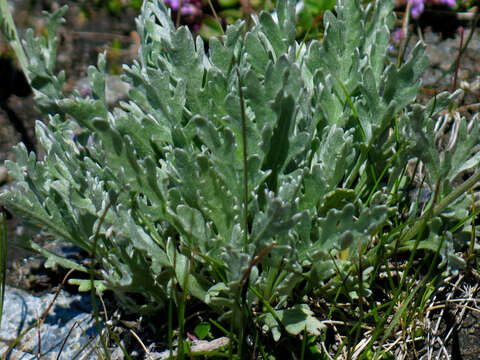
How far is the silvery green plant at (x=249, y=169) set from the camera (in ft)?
6.07

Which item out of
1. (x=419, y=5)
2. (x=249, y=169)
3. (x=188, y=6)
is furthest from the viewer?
(x=188, y=6)

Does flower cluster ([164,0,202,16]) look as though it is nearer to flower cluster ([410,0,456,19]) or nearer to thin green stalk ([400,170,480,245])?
flower cluster ([410,0,456,19])

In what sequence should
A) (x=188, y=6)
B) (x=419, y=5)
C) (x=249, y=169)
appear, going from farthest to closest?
1. (x=188, y=6)
2. (x=419, y=5)
3. (x=249, y=169)

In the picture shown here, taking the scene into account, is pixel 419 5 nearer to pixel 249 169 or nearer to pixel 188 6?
pixel 188 6

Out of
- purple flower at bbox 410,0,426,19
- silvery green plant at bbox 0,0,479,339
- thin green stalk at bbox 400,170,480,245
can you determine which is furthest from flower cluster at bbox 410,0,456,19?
thin green stalk at bbox 400,170,480,245

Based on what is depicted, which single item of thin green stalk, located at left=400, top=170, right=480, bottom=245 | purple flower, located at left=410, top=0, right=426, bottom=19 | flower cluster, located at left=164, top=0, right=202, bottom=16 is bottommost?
thin green stalk, located at left=400, top=170, right=480, bottom=245

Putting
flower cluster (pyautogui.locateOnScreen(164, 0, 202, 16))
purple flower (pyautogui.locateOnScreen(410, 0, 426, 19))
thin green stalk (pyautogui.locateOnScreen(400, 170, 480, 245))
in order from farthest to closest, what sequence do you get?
flower cluster (pyautogui.locateOnScreen(164, 0, 202, 16)) → purple flower (pyautogui.locateOnScreen(410, 0, 426, 19)) → thin green stalk (pyautogui.locateOnScreen(400, 170, 480, 245))

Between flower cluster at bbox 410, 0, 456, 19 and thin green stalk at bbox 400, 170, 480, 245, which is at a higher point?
flower cluster at bbox 410, 0, 456, 19

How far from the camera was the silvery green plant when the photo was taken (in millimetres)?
1852

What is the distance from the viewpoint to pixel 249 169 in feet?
6.30

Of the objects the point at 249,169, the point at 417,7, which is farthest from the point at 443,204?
the point at 417,7

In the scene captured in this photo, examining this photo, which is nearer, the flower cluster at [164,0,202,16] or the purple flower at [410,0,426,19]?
the purple flower at [410,0,426,19]

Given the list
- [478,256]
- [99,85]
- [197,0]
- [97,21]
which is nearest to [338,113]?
[478,256]

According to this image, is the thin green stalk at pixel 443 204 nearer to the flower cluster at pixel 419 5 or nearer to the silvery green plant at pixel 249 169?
the silvery green plant at pixel 249 169
